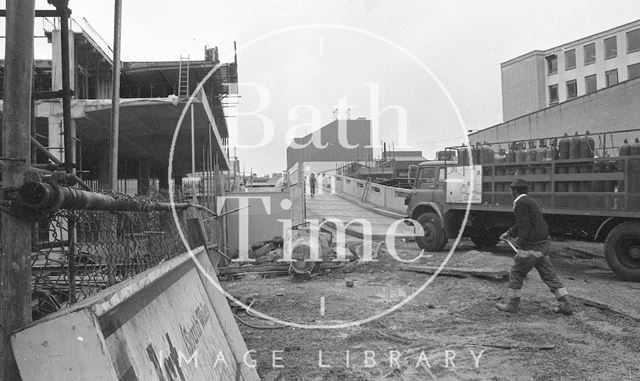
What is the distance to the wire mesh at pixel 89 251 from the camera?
2.63m

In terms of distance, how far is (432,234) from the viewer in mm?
13695

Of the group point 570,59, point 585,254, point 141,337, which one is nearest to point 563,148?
point 585,254

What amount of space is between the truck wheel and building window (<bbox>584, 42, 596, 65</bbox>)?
49038 mm

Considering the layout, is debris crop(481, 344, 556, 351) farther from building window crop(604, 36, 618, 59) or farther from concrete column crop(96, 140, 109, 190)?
building window crop(604, 36, 618, 59)

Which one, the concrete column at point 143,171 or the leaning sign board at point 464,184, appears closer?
the leaning sign board at point 464,184

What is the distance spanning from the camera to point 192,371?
290 cm

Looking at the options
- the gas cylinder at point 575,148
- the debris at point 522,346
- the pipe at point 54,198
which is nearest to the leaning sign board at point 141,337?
the pipe at point 54,198

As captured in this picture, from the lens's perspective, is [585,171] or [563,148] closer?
[585,171]

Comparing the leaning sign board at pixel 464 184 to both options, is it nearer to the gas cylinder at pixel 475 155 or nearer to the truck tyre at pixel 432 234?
the gas cylinder at pixel 475 155

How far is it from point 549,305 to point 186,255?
6.00 metres

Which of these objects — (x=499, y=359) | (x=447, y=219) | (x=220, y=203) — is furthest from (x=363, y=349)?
(x=220, y=203)

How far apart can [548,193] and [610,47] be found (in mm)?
47061

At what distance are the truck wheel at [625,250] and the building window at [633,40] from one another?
4558cm

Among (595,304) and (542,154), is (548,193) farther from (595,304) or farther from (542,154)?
(595,304)
